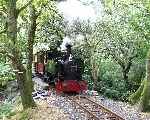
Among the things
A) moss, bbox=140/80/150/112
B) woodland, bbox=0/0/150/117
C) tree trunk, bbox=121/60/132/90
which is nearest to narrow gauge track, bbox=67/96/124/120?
moss, bbox=140/80/150/112

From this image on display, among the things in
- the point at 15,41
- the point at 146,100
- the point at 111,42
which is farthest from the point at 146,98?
the point at 111,42

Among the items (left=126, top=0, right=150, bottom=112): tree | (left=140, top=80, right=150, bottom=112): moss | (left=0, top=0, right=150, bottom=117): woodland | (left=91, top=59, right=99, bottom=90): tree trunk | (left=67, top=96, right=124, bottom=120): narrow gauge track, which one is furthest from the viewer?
(left=91, top=59, right=99, bottom=90): tree trunk

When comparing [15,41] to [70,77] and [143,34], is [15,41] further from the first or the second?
[143,34]

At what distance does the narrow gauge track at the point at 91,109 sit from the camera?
15.5m

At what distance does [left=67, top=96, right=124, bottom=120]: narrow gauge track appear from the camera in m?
15.5

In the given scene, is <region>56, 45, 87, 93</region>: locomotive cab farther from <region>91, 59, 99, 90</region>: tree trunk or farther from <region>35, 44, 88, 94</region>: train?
<region>91, 59, 99, 90</region>: tree trunk

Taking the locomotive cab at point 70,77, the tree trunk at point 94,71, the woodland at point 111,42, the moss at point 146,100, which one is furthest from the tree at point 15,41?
the tree trunk at point 94,71

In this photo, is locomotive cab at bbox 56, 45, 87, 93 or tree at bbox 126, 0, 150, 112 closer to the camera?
tree at bbox 126, 0, 150, 112

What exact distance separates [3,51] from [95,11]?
14.2 metres

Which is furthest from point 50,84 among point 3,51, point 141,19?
point 3,51

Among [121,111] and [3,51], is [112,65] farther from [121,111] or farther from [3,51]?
[3,51]

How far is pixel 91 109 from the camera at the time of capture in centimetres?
1706

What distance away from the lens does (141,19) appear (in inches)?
911

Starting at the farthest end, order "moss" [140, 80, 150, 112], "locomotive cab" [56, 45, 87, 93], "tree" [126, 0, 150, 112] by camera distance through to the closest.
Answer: "locomotive cab" [56, 45, 87, 93], "tree" [126, 0, 150, 112], "moss" [140, 80, 150, 112]
